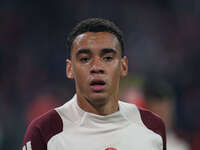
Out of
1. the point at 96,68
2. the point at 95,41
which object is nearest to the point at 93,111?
the point at 96,68

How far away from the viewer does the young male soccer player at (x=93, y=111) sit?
207 cm

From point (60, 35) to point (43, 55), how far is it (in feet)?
1.82

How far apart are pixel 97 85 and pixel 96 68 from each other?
87 millimetres

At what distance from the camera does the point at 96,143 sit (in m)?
2.10

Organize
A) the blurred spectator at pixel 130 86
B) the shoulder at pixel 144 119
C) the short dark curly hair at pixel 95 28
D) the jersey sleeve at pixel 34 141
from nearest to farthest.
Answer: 1. the jersey sleeve at pixel 34 141
2. the short dark curly hair at pixel 95 28
3. the shoulder at pixel 144 119
4. the blurred spectator at pixel 130 86

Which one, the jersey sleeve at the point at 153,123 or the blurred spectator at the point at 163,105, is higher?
the jersey sleeve at the point at 153,123

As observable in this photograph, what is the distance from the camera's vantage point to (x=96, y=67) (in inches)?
80.9

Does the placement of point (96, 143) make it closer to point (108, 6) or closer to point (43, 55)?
point (43, 55)

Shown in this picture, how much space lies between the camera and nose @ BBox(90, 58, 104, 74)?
2.05m

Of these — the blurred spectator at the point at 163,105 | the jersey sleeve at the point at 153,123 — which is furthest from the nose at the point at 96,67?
the blurred spectator at the point at 163,105

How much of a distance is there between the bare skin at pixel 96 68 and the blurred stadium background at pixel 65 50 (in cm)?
276

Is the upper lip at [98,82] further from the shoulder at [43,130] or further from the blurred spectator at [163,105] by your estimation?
the blurred spectator at [163,105]

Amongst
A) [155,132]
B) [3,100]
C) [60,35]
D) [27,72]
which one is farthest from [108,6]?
[155,132]

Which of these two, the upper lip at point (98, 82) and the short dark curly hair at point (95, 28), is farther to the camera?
the short dark curly hair at point (95, 28)
